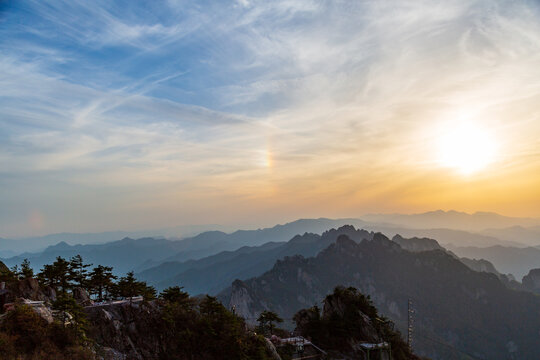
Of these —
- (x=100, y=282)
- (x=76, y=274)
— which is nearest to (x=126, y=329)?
(x=100, y=282)

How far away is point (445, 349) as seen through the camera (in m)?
166

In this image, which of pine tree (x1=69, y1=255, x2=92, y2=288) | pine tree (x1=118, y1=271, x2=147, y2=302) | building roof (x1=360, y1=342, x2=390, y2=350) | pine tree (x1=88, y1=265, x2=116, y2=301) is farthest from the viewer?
building roof (x1=360, y1=342, x2=390, y2=350)

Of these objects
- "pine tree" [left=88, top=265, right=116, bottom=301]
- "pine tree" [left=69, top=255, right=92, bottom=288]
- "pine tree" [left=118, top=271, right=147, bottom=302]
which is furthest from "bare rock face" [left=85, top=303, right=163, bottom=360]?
"pine tree" [left=69, top=255, right=92, bottom=288]

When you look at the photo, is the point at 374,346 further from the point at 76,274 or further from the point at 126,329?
the point at 76,274

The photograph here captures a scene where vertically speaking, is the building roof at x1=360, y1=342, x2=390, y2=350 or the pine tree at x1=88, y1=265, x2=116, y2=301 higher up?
the pine tree at x1=88, y1=265, x2=116, y2=301

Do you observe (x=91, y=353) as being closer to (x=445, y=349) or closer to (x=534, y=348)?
(x=445, y=349)

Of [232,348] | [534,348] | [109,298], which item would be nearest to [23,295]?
[109,298]

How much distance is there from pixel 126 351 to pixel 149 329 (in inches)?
113

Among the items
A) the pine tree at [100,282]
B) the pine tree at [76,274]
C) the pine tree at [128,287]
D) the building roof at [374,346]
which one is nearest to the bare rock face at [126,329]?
the pine tree at [128,287]

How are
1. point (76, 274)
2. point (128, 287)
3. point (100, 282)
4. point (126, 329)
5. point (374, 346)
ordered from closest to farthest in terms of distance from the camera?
1. point (126, 329)
2. point (128, 287)
3. point (100, 282)
4. point (76, 274)
5. point (374, 346)

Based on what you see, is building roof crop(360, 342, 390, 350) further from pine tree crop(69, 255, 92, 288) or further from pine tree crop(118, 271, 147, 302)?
pine tree crop(69, 255, 92, 288)

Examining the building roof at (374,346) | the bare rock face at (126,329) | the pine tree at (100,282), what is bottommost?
the building roof at (374,346)

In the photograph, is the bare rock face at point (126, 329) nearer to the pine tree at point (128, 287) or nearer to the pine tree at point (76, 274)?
the pine tree at point (128, 287)

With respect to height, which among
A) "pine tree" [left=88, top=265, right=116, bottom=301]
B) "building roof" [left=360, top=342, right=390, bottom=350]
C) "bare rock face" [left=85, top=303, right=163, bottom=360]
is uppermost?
"pine tree" [left=88, top=265, right=116, bottom=301]
